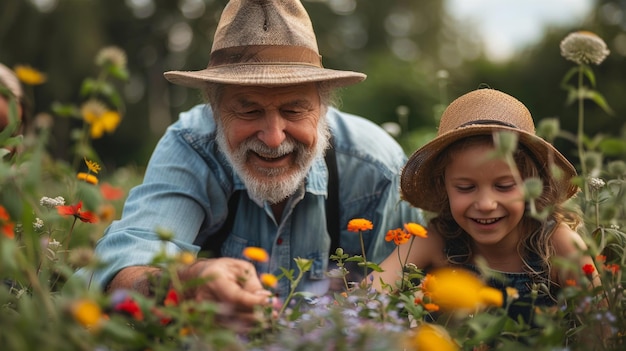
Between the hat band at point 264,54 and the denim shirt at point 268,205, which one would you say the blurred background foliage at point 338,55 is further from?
the hat band at point 264,54

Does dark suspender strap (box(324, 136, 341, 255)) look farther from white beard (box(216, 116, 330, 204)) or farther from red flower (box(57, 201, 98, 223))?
red flower (box(57, 201, 98, 223))

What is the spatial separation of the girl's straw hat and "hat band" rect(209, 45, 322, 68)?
0.58m

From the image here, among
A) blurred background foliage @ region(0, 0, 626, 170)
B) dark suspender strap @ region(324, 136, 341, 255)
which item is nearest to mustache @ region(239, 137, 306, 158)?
dark suspender strap @ region(324, 136, 341, 255)

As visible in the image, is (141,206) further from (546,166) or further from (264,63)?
(546,166)

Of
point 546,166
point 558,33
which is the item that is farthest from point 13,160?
point 558,33

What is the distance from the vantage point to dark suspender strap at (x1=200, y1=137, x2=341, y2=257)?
2946mm

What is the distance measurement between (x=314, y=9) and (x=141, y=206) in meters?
21.2

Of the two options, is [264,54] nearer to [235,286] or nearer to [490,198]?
[490,198]

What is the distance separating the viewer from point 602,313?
5.48 ft

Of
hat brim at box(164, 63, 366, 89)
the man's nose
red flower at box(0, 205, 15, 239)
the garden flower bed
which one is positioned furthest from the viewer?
the man's nose

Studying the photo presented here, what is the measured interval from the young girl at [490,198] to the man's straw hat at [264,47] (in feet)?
1.64

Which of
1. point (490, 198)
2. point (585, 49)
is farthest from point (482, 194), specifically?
point (585, 49)

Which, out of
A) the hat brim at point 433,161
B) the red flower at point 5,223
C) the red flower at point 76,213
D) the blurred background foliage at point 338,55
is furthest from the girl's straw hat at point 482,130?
the blurred background foliage at point 338,55

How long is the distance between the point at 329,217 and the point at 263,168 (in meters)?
0.47
